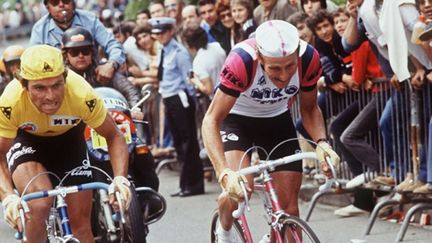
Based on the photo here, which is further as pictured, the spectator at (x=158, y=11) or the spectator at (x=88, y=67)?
the spectator at (x=158, y=11)

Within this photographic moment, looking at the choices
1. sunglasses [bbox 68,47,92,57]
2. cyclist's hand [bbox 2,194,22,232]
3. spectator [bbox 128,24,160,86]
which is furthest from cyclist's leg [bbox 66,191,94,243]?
spectator [bbox 128,24,160,86]

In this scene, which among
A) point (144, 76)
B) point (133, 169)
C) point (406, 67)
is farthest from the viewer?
point (144, 76)

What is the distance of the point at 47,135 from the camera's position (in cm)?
851

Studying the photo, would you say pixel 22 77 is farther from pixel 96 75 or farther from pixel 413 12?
pixel 413 12

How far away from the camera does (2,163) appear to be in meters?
7.99

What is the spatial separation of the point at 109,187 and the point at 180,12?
10649 millimetres

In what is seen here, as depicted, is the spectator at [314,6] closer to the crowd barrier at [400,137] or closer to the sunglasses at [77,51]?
the crowd barrier at [400,137]

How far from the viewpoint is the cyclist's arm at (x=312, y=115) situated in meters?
8.45

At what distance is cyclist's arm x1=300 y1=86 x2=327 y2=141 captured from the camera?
8.45 meters

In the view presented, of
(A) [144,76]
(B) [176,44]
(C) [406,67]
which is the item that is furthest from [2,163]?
(A) [144,76]

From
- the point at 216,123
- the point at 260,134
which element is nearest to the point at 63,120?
the point at 216,123

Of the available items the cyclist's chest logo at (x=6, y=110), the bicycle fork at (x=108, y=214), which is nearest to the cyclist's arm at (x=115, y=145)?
the cyclist's chest logo at (x=6, y=110)

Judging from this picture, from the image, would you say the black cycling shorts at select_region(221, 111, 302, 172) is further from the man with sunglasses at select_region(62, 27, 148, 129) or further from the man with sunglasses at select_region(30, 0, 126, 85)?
the man with sunglasses at select_region(30, 0, 126, 85)

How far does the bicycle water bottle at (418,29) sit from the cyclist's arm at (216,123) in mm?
3255
